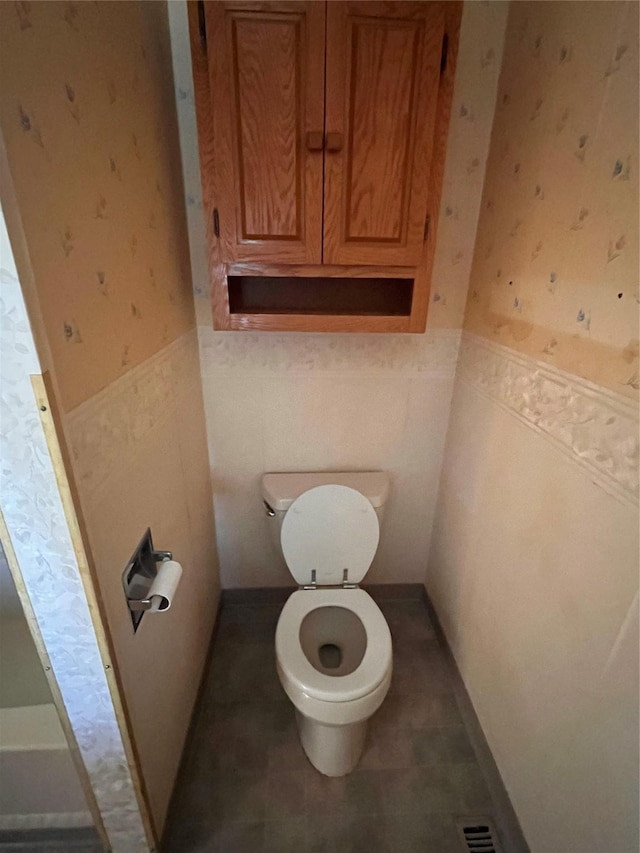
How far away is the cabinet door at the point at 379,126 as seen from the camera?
2.94 feet

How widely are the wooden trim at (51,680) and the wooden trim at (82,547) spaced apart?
0.11 m

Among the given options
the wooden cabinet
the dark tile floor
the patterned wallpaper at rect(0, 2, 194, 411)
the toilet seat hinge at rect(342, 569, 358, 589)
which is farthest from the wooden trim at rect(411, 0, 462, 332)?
the dark tile floor

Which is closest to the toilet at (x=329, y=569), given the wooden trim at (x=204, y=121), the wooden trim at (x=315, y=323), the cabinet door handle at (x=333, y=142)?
the wooden trim at (x=315, y=323)

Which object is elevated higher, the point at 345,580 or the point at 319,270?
the point at 319,270

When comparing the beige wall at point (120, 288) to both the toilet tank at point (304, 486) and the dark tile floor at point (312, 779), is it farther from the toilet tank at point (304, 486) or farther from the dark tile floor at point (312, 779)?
the toilet tank at point (304, 486)

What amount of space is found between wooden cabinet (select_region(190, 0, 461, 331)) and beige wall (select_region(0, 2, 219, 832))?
16cm

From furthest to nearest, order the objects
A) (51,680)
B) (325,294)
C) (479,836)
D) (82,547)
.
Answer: (325,294)
(479,836)
(51,680)
(82,547)

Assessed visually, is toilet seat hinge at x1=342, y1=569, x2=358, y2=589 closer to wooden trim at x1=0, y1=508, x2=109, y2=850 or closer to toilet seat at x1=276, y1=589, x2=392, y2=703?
toilet seat at x1=276, y1=589, x2=392, y2=703

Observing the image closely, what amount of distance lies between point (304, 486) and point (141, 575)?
2.14 ft

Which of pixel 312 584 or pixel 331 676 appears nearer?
pixel 331 676

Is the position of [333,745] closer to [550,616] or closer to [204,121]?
[550,616]

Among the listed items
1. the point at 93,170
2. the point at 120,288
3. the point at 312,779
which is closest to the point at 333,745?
the point at 312,779

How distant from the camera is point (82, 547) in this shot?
2.22 feet

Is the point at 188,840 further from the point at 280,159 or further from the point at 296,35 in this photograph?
the point at 296,35
